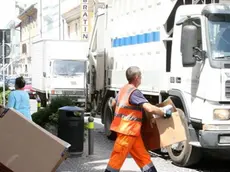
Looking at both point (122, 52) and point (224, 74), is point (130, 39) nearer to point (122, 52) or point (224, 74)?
point (122, 52)

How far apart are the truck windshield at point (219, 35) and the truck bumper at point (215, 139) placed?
1.23 metres

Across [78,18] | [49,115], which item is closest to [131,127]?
[49,115]

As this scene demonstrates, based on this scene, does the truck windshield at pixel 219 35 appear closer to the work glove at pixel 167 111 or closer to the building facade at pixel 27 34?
the work glove at pixel 167 111

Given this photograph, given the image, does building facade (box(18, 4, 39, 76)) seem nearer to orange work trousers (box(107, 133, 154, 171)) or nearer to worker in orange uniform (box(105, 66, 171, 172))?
worker in orange uniform (box(105, 66, 171, 172))

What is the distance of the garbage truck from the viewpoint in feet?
25.0

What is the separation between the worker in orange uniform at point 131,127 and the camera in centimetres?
625

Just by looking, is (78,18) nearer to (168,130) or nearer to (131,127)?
(168,130)

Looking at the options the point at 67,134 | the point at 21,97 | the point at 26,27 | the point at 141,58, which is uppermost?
the point at 26,27

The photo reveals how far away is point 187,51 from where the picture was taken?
25.8 feet

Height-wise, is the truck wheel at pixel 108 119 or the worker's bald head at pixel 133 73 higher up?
the worker's bald head at pixel 133 73

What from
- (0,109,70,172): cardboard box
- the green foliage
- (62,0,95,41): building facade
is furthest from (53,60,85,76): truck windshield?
(0,109,70,172): cardboard box

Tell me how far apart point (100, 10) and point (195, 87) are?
22.3 ft

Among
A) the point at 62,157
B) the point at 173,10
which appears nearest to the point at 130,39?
the point at 173,10

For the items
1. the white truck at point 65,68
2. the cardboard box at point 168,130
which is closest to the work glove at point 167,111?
the cardboard box at point 168,130
